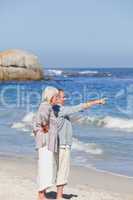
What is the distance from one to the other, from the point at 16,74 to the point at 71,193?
57.1 metres

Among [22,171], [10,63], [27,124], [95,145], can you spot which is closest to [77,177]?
[22,171]

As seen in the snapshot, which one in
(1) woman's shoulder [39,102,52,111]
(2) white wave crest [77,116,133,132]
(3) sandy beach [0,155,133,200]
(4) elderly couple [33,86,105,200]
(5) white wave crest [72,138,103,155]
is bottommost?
(2) white wave crest [77,116,133,132]

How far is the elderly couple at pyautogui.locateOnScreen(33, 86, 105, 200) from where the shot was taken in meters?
8.44

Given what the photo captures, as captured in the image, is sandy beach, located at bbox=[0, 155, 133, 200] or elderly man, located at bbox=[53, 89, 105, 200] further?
sandy beach, located at bbox=[0, 155, 133, 200]

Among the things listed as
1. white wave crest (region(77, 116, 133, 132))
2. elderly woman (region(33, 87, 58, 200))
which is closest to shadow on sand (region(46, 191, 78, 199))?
elderly woman (region(33, 87, 58, 200))

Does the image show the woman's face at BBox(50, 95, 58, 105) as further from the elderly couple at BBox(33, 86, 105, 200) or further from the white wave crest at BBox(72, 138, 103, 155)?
the white wave crest at BBox(72, 138, 103, 155)

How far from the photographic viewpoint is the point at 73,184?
418 inches

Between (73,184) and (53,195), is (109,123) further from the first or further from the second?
(53,195)

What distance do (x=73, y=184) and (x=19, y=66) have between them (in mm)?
54885

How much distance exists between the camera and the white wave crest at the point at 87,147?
49.3 feet

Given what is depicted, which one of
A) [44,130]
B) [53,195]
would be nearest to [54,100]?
[44,130]

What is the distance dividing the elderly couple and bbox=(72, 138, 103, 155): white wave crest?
20.1ft

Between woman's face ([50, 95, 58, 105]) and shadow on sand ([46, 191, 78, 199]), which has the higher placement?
woman's face ([50, 95, 58, 105])

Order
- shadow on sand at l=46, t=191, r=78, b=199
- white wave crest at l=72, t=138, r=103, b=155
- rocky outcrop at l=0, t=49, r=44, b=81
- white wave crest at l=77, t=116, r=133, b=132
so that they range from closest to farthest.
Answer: shadow on sand at l=46, t=191, r=78, b=199 → white wave crest at l=72, t=138, r=103, b=155 → white wave crest at l=77, t=116, r=133, b=132 → rocky outcrop at l=0, t=49, r=44, b=81
